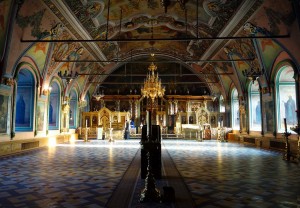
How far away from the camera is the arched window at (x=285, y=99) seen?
39.1 ft

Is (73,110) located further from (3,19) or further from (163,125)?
(3,19)

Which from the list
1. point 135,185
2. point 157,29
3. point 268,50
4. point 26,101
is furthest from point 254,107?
point 26,101

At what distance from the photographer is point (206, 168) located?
263 inches

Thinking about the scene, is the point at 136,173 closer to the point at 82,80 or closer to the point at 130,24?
the point at 130,24

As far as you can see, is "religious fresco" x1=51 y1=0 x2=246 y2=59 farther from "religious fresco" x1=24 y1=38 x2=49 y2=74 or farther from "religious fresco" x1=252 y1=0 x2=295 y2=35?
"religious fresco" x1=24 y1=38 x2=49 y2=74

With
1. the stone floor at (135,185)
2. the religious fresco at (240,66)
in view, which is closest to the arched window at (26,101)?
the stone floor at (135,185)

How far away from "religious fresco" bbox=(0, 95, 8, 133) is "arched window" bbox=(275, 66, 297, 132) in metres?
12.7

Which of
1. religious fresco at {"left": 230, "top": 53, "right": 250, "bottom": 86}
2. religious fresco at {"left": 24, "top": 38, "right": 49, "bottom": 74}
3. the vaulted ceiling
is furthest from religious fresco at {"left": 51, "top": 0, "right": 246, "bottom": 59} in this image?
religious fresco at {"left": 24, "top": 38, "right": 49, "bottom": 74}

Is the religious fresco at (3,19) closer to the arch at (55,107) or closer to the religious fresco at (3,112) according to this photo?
the religious fresco at (3,112)

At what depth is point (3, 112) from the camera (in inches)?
387

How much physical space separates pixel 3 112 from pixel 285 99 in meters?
13.2

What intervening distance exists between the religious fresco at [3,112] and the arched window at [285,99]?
12.7m

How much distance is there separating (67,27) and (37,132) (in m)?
5.84

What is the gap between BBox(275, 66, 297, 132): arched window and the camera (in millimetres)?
11930
